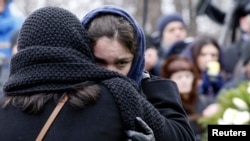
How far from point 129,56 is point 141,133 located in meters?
0.37

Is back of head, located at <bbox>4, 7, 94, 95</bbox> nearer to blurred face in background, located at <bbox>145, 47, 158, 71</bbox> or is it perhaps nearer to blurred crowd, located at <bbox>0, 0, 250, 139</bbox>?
blurred crowd, located at <bbox>0, 0, 250, 139</bbox>

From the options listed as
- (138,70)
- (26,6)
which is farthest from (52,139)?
(26,6)

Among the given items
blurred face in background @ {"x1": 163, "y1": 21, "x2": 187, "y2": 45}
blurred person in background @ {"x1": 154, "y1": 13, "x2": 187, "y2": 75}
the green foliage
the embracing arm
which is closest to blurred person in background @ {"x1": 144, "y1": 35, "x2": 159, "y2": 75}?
blurred person in background @ {"x1": 154, "y1": 13, "x2": 187, "y2": 75}

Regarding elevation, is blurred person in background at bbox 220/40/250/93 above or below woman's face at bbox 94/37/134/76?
below

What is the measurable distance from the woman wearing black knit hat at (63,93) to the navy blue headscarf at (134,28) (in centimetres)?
17

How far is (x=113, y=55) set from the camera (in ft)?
10.8

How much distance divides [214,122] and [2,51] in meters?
2.91

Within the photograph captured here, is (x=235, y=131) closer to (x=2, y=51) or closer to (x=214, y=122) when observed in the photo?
(x=214, y=122)

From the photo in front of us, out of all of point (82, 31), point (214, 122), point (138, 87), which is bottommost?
point (214, 122)

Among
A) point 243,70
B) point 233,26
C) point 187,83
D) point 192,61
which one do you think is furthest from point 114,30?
point 233,26

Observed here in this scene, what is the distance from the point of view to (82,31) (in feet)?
10.4

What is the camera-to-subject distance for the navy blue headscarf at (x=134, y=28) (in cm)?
332

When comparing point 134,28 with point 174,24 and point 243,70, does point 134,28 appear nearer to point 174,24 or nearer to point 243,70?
point 243,70

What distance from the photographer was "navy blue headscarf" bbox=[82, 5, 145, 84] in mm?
3316
